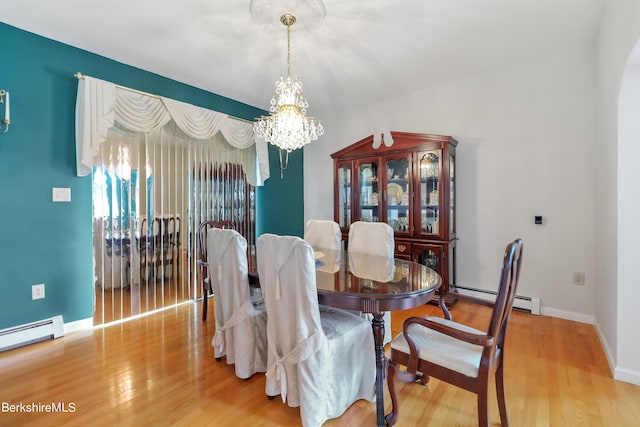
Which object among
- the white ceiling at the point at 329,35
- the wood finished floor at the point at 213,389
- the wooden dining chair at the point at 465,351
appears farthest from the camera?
the white ceiling at the point at 329,35

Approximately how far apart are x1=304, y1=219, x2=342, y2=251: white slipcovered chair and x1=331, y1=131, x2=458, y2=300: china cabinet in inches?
37.7

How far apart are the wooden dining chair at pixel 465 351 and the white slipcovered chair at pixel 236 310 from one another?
0.90m

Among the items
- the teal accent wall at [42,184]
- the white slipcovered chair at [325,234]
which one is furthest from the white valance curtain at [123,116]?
the white slipcovered chair at [325,234]

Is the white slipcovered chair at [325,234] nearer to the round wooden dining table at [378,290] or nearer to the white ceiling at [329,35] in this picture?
the round wooden dining table at [378,290]

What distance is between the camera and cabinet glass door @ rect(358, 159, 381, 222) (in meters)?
3.80

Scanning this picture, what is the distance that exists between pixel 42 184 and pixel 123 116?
890 millimetres

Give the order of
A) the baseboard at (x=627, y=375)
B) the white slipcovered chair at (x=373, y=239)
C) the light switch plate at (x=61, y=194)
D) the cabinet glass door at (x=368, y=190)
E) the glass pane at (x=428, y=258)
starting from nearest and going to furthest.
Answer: the baseboard at (x=627, y=375) → the white slipcovered chair at (x=373, y=239) → the light switch plate at (x=61, y=194) → the glass pane at (x=428, y=258) → the cabinet glass door at (x=368, y=190)

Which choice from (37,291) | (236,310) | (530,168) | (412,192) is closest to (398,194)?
(412,192)

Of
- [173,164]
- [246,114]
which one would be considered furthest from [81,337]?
[246,114]

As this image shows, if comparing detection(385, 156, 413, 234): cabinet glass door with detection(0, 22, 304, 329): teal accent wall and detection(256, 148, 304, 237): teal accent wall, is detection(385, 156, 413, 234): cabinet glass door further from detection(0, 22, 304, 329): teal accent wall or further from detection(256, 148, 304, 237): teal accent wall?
detection(0, 22, 304, 329): teal accent wall

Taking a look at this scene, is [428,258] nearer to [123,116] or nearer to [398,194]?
[398,194]

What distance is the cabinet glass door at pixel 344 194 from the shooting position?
4.03 meters

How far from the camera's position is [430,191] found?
3383mm

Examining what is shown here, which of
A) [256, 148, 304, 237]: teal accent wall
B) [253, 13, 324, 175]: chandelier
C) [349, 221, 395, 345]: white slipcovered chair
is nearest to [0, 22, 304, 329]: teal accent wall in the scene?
[253, 13, 324, 175]: chandelier
